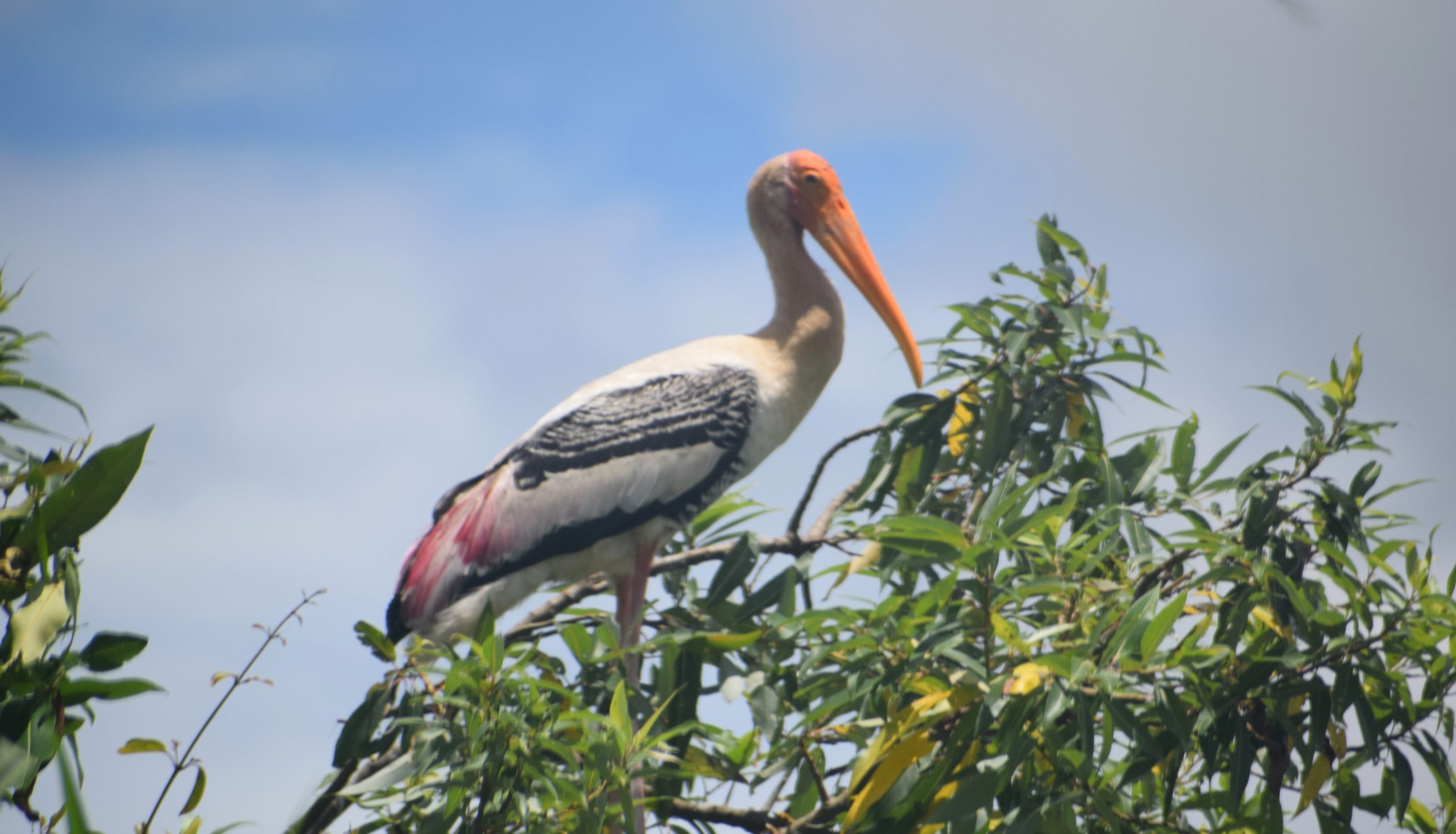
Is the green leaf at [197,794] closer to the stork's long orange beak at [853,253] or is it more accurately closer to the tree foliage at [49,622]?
the tree foliage at [49,622]

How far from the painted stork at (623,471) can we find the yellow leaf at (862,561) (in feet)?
2.12

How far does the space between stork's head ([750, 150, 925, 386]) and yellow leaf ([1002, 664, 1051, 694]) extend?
259cm

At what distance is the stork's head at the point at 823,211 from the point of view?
4.79m

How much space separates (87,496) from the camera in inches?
71.7

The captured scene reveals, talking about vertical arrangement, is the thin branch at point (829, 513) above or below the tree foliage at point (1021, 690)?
above

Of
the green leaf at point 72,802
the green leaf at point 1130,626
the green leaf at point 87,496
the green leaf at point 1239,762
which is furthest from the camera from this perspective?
the green leaf at point 1239,762

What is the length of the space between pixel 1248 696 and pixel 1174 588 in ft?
1.15

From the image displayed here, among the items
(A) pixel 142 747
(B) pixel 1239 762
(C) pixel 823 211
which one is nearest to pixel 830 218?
(C) pixel 823 211

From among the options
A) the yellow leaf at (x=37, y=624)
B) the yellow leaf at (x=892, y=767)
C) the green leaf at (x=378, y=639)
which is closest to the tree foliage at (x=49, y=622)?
the yellow leaf at (x=37, y=624)

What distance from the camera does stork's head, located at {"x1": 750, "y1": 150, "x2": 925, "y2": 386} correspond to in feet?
15.7

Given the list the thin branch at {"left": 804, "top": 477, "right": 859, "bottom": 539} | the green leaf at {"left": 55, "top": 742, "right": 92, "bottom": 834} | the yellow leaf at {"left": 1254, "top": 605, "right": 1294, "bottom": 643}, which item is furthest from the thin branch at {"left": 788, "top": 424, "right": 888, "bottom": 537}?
the green leaf at {"left": 55, "top": 742, "right": 92, "bottom": 834}

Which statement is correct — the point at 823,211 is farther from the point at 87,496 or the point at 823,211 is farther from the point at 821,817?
the point at 87,496

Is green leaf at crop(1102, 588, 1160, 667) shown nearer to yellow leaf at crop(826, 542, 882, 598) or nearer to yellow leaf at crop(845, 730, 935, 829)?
yellow leaf at crop(845, 730, 935, 829)

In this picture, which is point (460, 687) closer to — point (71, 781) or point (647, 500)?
point (647, 500)
